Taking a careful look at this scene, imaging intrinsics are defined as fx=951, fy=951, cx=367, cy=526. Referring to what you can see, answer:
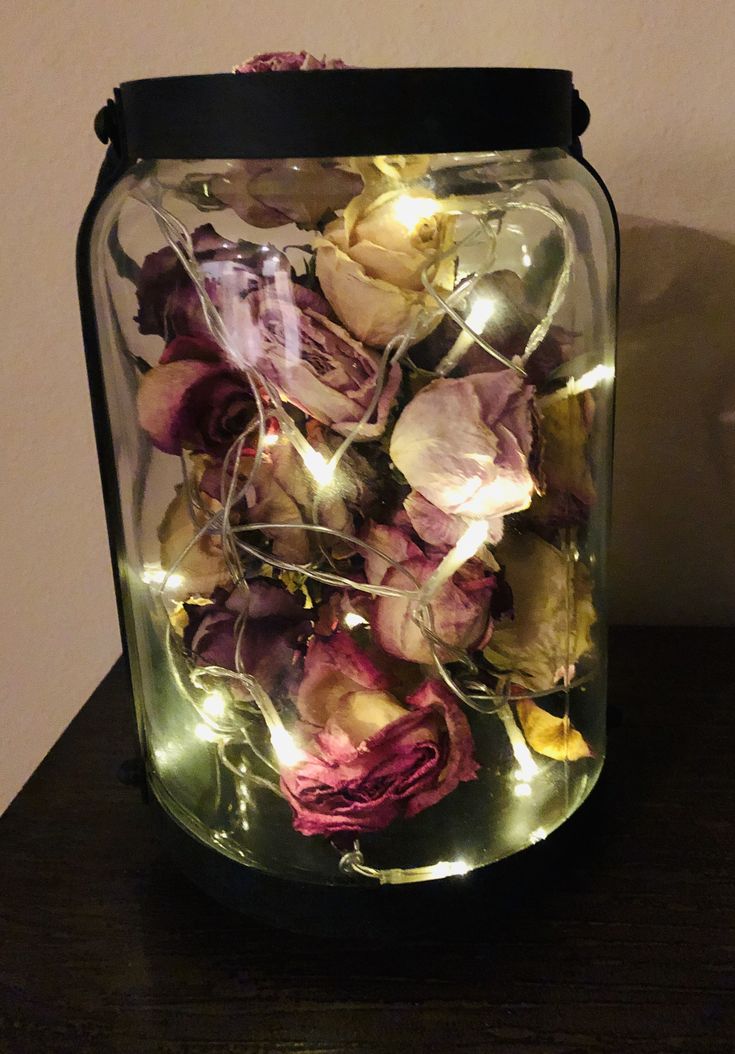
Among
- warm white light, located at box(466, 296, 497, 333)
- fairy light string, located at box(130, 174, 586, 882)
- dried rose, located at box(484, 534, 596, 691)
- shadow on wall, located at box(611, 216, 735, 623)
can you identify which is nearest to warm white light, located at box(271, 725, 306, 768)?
fairy light string, located at box(130, 174, 586, 882)

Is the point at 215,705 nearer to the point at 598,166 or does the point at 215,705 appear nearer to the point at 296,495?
the point at 296,495

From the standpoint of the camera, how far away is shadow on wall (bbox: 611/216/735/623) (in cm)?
69

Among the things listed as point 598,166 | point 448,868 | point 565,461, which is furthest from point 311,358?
point 598,166

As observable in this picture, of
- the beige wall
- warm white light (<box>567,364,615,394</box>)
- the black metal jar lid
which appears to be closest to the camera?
the black metal jar lid

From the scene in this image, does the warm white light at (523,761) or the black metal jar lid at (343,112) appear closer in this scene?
the black metal jar lid at (343,112)

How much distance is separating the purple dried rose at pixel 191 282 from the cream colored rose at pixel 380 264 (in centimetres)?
3

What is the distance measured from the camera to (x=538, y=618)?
476 millimetres

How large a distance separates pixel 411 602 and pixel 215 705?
0.13 metres

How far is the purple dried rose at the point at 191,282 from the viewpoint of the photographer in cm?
43

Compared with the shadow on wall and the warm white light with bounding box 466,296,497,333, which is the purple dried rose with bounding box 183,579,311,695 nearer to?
the warm white light with bounding box 466,296,497,333

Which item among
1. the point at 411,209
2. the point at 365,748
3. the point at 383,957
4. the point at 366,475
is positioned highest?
the point at 411,209

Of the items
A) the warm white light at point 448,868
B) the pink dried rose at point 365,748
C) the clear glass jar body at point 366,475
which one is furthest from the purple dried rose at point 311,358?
the warm white light at point 448,868

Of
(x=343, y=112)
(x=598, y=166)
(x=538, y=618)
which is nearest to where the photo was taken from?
(x=343, y=112)

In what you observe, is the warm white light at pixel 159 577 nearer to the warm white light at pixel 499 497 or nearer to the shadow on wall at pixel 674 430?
the warm white light at pixel 499 497
